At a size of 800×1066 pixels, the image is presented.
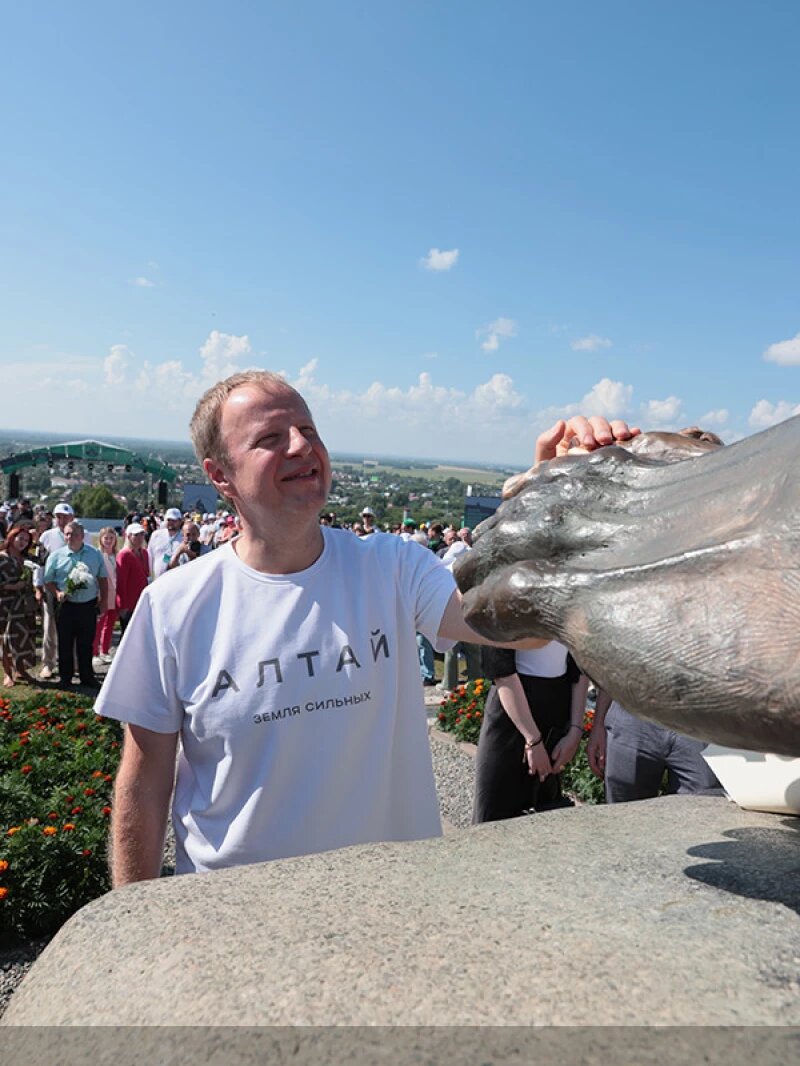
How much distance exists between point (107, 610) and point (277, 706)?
8645 millimetres

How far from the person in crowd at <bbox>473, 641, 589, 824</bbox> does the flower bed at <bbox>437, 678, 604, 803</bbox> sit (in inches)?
84.1

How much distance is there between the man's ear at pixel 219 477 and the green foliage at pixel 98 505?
36697 millimetres

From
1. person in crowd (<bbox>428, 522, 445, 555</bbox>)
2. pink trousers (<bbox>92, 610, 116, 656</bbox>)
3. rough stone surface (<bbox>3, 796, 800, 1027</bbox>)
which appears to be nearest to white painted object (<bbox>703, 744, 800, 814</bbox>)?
rough stone surface (<bbox>3, 796, 800, 1027</bbox>)

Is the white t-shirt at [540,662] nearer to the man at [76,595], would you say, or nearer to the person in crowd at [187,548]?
the man at [76,595]

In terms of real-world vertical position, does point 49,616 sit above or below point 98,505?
above

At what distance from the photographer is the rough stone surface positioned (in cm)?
122

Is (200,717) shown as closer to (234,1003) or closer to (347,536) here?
(347,536)

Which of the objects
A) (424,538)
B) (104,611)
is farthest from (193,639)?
(424,538)

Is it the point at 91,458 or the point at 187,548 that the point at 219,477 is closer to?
the point at 187,548

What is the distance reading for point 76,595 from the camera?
9445 mm

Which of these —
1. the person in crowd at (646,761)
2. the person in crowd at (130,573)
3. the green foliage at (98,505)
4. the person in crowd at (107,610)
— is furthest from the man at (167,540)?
the green foliage at (98,505)

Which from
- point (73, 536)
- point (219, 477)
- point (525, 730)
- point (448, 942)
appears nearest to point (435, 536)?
point (73, 536)

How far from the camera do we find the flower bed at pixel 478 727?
21.7ft

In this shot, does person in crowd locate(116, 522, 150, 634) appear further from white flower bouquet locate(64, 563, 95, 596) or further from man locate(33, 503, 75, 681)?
white flower bouquet locate(64, 563, 95, 596)
